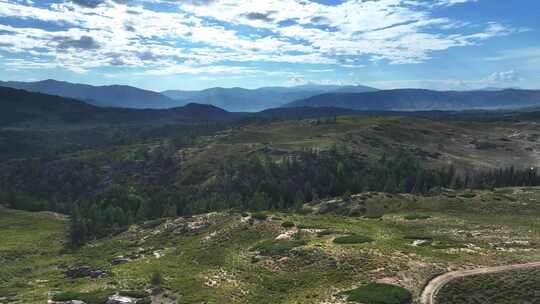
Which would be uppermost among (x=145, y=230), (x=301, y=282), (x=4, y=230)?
(x=301, y=282)

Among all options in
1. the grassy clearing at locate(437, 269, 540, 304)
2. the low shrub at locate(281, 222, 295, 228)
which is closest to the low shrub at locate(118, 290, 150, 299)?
the low shrub at locate(281, 222, 295, 228)

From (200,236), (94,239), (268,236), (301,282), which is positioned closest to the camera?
(301,282)

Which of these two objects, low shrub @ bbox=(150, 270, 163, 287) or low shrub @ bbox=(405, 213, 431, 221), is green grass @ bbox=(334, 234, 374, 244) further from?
low shrub @ bbox=(150, 270, 163, 287)

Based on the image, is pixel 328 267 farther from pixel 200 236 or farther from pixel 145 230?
pixel 145 230

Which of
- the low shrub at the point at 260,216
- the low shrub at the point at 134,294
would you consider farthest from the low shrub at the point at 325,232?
the low shrub at the point at 134,294

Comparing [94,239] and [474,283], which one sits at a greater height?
[474,283]

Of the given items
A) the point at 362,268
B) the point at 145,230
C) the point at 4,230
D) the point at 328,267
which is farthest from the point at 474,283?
the point at 4,230

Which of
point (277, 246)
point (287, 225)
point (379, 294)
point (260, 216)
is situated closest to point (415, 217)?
point (287, 225)
